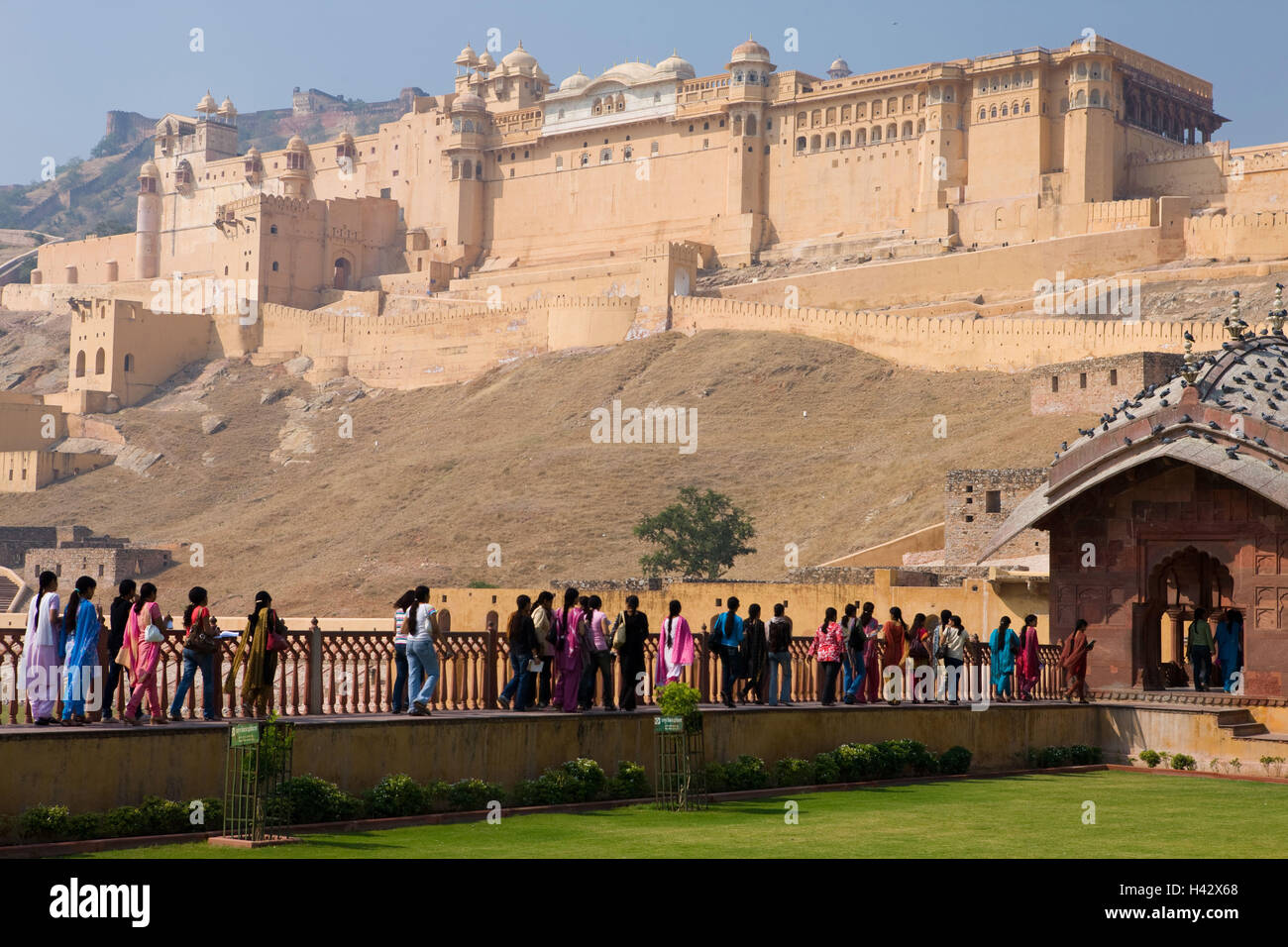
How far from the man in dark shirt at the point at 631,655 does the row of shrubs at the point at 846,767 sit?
88 cm

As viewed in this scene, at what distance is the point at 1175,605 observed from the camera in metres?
19.7

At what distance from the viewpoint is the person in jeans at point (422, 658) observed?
1348cm

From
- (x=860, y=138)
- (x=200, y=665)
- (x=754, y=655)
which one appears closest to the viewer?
(x=200, y=665)

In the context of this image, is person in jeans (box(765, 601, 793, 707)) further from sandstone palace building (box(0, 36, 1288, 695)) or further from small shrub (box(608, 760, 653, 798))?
sandstone palace building (box(0, 36, 1288, 695))

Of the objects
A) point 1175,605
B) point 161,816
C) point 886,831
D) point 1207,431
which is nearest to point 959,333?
point 1175,605

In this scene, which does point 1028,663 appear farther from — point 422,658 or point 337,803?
point 337,803

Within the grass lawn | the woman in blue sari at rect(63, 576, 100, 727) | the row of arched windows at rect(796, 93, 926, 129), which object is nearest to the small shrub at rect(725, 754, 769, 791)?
the grass lawn

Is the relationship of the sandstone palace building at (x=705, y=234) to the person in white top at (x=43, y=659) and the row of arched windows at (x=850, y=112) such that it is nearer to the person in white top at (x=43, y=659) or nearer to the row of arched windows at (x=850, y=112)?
the row of arched windows at (x=850, y=112)

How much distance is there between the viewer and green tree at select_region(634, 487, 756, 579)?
4112cm

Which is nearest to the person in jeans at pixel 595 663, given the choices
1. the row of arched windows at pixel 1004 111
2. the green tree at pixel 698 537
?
the green tree at pixel 698 537

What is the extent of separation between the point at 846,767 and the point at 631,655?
83.5 inches

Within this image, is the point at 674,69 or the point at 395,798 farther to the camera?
the point at 674,69

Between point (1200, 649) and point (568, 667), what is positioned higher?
point (1200, 649)

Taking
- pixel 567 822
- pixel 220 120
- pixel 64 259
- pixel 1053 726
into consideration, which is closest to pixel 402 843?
pixel 567 822
